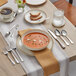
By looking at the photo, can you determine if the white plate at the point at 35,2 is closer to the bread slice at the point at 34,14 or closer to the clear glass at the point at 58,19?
the bread slice at the point at 34,14

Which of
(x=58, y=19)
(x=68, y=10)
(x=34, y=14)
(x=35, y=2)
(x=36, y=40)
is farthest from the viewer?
(x=68, y=10)

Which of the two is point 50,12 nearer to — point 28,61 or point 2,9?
point 2,9

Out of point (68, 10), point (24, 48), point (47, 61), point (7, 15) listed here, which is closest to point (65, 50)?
point (47, 61)

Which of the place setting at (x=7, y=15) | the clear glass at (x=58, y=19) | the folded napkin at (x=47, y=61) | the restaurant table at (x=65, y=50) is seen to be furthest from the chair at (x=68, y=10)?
the folded napkin at (x=47, y=61)

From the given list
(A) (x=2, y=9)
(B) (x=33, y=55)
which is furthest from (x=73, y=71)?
(A) (x=2, y=9)

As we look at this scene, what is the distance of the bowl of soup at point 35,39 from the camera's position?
1670 millimetres

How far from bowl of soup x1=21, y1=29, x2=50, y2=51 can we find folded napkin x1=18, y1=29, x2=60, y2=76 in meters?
0.04

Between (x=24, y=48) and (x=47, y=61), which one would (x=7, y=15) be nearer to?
(x=24, y=48)

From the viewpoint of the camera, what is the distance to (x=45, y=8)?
211cm

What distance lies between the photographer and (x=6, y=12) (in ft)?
6.45

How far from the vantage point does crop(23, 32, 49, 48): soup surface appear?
1.69 meters

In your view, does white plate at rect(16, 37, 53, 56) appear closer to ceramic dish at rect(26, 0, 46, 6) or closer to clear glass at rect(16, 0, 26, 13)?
clear glass at rect(16, 0, 26, 13)

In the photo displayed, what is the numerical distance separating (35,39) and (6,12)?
41cm

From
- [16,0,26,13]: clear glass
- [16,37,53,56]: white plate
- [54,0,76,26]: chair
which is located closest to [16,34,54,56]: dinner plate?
[16,37,53,56]: white plate
